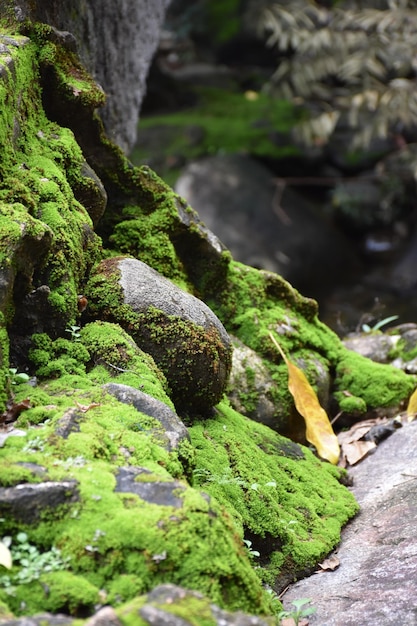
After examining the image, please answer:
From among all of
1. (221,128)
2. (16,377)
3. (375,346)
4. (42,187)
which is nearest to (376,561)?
(16,377)

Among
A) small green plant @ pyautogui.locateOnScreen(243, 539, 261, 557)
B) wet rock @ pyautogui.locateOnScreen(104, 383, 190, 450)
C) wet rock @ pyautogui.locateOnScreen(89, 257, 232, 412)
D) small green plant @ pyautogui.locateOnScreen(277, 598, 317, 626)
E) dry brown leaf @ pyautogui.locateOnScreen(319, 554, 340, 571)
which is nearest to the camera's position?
small green plant @ pyautogui.locateOnScreen(277, 598, 317, 626)

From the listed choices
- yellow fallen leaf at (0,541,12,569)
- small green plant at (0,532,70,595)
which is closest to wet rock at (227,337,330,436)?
small green plant at (0,532,70,595)

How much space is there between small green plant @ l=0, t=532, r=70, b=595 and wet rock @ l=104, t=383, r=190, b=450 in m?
0.80

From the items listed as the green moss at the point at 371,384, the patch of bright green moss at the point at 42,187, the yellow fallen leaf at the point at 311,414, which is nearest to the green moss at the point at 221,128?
the green moss at the point at 371,384

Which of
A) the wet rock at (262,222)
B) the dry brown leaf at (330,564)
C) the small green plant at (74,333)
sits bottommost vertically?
the wet rock at (262,222)

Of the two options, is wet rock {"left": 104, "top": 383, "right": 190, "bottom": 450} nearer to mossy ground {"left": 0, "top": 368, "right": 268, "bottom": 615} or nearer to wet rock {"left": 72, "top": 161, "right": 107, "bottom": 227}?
mossy ground {"left": 0, "top": 368, "right": 268, "bottom": 615}

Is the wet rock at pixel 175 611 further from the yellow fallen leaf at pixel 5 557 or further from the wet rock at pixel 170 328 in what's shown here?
the wet rock at pixel 170 328

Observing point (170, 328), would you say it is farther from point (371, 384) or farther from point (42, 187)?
point (371, 384)

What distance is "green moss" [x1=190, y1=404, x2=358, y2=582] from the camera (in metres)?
3.29

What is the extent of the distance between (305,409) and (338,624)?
1.88 m

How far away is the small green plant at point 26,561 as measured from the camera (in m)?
2.14

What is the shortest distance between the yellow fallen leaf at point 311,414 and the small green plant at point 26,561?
2453 mm

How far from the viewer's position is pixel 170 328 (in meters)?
3.51

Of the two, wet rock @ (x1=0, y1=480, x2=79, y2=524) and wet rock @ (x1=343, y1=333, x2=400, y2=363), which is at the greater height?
wet rock @ (x1=0, y1=480, x2=79, y2=524)
